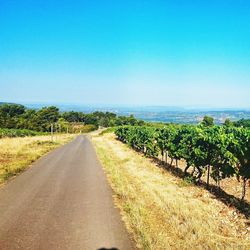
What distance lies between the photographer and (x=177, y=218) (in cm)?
1259

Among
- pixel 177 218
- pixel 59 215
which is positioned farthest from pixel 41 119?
pixel 177 218

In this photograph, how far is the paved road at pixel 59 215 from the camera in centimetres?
990

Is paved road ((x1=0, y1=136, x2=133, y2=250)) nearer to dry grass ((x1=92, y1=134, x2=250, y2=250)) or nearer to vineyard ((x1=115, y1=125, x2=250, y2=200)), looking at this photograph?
dry grass ((x1=92, y1=134, x2=250, y2=250))

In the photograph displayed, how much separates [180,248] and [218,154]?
1043 cm

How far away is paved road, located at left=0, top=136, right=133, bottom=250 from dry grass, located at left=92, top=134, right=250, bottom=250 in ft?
2.01

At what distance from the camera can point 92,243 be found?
9.73m

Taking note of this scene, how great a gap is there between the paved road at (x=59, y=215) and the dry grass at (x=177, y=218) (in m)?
0.61

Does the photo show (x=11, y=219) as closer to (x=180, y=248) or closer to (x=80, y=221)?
(x=80, y=221)

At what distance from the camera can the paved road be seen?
990 centimetres

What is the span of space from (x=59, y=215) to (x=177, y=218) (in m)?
4.66

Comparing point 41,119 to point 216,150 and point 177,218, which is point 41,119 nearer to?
point 216,150

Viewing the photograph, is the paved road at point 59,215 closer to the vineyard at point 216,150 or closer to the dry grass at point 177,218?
the dry grass at point 177,218

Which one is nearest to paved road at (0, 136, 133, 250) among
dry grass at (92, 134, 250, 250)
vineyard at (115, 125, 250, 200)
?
dry grass at (92, 134, 250, 250)

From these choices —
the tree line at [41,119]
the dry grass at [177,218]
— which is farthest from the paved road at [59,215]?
the tree line at [41,119]
